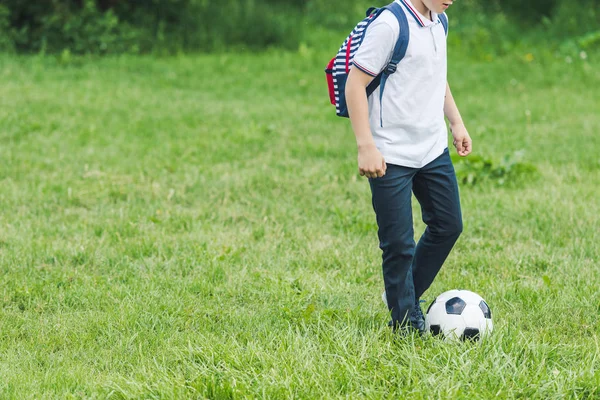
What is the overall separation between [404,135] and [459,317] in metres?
0.86

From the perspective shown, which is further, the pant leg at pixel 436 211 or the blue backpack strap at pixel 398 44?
the pant leg at pixel 436 211

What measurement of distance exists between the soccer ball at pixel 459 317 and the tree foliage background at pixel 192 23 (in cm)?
934

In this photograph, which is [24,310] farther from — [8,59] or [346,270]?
[8,59]

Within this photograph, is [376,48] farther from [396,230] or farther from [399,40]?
[396,230]

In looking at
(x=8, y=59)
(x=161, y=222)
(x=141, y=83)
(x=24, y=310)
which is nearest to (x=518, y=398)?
(x=24, y=310)

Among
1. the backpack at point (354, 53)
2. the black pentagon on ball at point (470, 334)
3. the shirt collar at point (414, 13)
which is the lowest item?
the black pentagon on ball at point (470, 334)

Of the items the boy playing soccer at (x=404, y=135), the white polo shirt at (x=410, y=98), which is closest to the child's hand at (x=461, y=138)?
the boy playing soccer at (x=404, y=135)

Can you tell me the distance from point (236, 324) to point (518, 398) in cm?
142

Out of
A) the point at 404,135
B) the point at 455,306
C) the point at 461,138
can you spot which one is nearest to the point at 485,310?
the point at 455,306

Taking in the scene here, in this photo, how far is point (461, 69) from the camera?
10.9 meters

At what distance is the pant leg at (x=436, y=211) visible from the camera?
339cm

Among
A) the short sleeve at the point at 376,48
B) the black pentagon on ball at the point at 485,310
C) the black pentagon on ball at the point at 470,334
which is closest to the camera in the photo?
the short sleeve at the point at 376,48

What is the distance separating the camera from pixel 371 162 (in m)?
3.09

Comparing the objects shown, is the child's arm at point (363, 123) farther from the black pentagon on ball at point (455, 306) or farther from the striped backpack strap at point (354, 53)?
the black pentagon on ball at point (455, 306)
